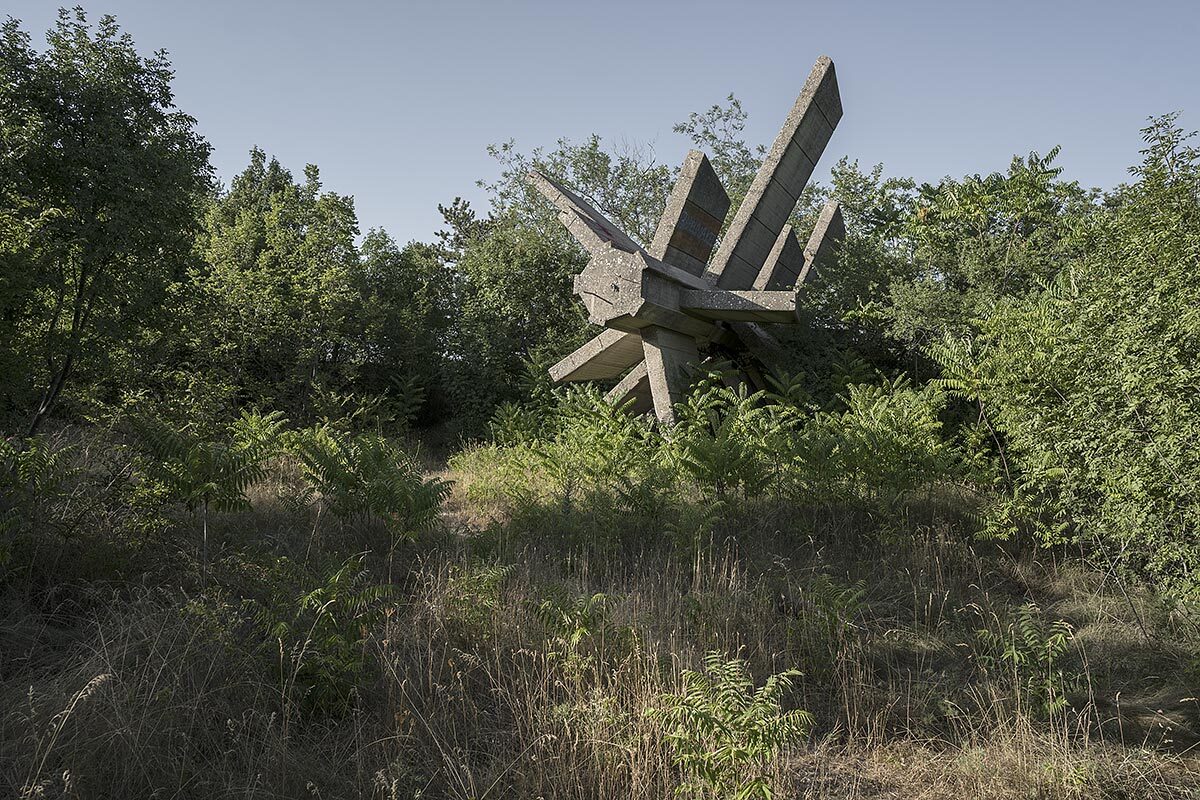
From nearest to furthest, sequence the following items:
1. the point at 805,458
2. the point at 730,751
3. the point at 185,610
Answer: the point at 730,751, the point at 185,610, the point at 805,458

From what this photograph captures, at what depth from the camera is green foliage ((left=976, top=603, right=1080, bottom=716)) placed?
4.16m

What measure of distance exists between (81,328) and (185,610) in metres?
5.28

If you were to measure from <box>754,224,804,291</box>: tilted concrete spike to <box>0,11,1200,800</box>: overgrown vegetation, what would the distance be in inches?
45.8

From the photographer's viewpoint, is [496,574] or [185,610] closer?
[185,610]

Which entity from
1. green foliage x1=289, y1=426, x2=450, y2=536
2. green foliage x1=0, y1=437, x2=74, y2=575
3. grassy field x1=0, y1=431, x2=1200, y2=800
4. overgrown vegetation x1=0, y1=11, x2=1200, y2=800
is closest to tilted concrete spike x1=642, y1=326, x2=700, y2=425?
overgrown vegetation x1=0, y1=11, x2=1200, y2=800

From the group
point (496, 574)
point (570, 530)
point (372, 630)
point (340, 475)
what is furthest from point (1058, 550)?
point (340, 475)

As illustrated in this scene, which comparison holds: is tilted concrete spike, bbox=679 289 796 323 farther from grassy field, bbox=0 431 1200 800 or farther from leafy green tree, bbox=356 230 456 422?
leafy green tree, bbox=356 230 456 422

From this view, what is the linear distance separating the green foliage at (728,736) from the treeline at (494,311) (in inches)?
162

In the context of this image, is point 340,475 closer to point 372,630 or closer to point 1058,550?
point 372,630

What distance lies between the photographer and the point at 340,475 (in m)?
7.35

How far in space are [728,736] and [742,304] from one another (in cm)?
677

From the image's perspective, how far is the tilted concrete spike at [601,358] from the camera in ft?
35.9

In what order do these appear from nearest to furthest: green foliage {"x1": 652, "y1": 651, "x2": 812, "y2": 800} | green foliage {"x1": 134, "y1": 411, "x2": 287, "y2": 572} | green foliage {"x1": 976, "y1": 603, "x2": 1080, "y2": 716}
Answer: green foliage {"x1": 652, "y1": 651, "x2": 812, "y2": 800}, green foliage {"x1": 976, "y1": 603, "x2": 1080, "y2": 716}, green foliage {"x1": 134, "y1": 411, "x2": 287, "y2": 572}

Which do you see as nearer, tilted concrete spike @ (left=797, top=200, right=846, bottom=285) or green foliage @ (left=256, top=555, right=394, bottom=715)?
green foliage @ (left=256, top=555, right=394, bottom=715)
